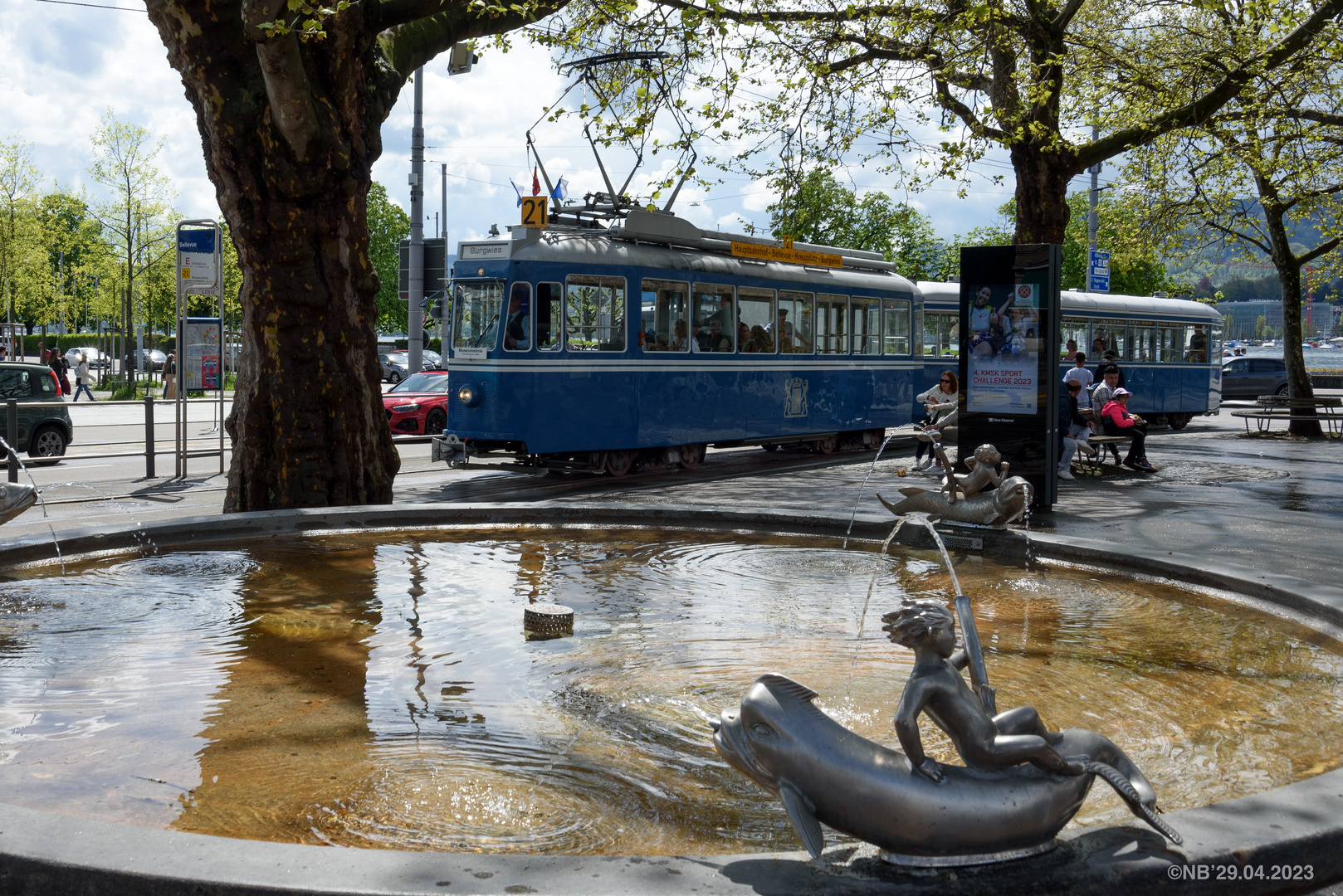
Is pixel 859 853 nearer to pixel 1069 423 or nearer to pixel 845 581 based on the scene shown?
pixel 845 581

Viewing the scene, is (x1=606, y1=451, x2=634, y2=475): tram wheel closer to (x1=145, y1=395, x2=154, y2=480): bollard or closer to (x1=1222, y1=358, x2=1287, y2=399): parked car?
(x1=145, y1=395, x2=154, y2=480): bollard

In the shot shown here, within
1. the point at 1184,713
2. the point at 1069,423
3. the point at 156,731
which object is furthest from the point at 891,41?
the point at 156,731

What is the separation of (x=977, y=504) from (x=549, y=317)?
10.0m

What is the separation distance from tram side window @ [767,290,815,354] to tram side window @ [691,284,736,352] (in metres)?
1.23

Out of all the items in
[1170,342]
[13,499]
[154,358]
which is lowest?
[13,499]

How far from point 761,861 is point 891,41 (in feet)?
55.9

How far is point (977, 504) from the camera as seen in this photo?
8.38 m

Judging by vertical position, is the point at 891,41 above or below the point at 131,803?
above

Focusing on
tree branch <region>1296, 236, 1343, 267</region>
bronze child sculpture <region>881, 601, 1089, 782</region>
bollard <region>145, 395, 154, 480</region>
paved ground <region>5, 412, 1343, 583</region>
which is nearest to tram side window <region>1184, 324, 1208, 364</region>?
tree branch <region>1296, 236, 1343, 267</region>

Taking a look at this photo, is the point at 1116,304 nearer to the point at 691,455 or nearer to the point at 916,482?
the point at 691,455

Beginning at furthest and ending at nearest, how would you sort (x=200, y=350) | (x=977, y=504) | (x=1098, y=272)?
1. (x=1098, y=272)
2. (x=200, y=350)
3. (x=977, y=504)

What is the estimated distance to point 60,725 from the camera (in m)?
4.42

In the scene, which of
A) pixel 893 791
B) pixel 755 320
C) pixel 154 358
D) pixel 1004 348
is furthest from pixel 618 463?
pixel 154 358

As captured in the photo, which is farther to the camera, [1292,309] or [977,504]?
[1292,309]
